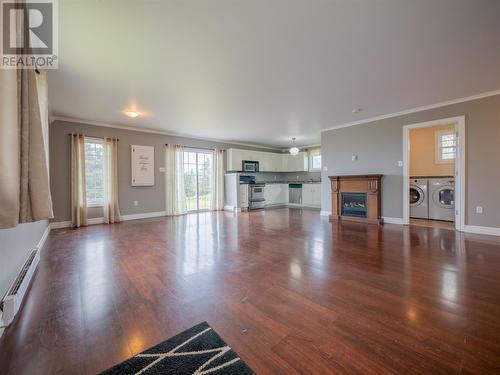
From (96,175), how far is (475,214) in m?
7.89

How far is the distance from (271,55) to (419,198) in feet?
16.5

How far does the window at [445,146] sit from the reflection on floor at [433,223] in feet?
5.41

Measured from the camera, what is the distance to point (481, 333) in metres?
1.33

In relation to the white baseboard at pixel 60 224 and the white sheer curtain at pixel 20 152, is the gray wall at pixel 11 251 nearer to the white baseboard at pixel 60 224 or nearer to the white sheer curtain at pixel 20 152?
the white sheer curtain at pixel 20 152

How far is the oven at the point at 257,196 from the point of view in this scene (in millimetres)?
7527

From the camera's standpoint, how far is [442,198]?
4.86 meters

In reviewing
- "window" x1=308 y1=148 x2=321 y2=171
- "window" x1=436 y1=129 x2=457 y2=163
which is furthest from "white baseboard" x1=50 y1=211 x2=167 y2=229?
"window" x1=436 y1=129 x2=457 y2=163

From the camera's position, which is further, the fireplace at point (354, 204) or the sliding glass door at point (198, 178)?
the sliding glass door at point (198, 178)

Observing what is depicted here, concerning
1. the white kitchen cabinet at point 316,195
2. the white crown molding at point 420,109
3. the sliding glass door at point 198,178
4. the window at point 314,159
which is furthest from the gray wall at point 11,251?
the window at point 314,159

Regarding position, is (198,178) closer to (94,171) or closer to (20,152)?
(94,171)

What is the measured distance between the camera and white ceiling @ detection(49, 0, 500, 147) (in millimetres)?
1852

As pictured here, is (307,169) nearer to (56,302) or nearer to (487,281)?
(487,281)

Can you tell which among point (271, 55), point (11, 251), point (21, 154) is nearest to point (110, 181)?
point (11, 251)

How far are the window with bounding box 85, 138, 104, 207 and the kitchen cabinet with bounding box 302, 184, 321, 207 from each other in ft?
20.8
